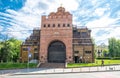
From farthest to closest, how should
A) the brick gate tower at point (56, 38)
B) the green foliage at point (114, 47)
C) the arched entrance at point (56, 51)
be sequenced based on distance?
1. the green foliage at point (114, 47)
2. the arched entrance at point (56, 51)
3. the brick gate tower at point (56, 38)

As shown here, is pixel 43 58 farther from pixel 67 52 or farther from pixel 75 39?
pixel 75 39

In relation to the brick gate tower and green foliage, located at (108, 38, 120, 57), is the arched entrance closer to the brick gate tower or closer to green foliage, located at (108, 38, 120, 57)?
the brick gate tower

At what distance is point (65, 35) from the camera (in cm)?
6712

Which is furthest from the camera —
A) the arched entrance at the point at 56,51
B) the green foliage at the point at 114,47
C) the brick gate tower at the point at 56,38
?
the green foliage at the point at 114,47

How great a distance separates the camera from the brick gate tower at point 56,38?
6703cm

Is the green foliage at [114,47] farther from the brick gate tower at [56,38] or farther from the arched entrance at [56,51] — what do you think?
the brick gate tower at [56,38]

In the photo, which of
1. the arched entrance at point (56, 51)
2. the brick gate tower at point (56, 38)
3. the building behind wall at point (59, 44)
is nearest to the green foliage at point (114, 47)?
the building behind wall at point (59, 44)

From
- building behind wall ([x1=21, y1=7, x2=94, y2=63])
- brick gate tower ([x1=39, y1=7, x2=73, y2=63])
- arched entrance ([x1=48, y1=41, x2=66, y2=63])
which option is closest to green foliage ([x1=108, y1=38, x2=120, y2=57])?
building behind wall ([x1=21, y1=7, x2=94, y2=63])

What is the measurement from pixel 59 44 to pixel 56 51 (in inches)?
100

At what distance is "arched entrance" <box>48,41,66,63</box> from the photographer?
2714 inches

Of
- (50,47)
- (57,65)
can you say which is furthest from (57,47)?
(57,65)

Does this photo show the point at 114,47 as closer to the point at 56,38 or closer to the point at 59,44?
the point at 59,44

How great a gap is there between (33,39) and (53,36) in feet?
30.1

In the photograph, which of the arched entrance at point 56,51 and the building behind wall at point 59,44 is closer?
the building behind wall at point 59,44
